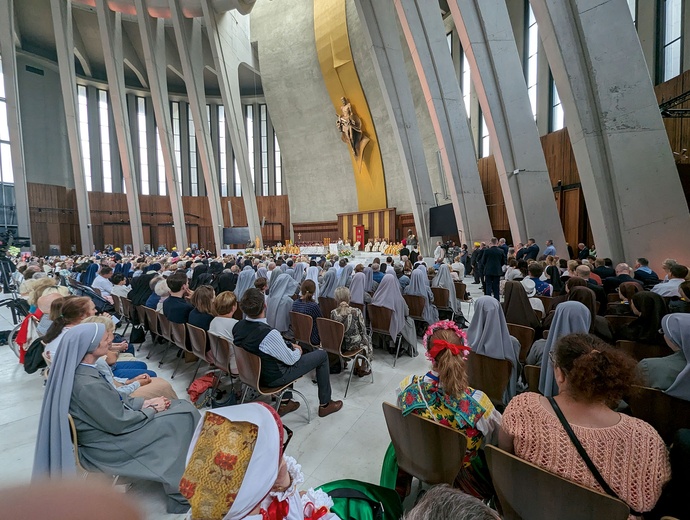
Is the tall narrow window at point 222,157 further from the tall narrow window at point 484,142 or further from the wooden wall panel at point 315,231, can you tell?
the tall narrow window at point 484,142

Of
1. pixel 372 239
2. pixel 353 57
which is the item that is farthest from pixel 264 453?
pixel 353 57

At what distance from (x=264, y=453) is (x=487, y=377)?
2.53 m

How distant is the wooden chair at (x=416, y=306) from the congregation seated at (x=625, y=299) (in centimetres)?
242

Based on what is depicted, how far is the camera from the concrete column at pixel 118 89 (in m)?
16.6

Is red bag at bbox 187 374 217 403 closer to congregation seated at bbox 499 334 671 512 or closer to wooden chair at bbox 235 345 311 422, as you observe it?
wooden chair at bbox 235 345 311 422

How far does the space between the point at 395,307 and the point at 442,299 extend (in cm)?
180

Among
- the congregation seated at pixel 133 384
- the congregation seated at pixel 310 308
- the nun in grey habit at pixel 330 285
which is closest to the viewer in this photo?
the congregation seated at pixel 133 384

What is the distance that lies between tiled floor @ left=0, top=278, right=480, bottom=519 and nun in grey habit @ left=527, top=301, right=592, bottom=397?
1.39 metres

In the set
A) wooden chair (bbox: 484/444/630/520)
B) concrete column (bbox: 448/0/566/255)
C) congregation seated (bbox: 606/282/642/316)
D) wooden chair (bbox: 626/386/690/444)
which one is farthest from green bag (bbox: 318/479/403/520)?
concrete column (bbox: 448/0/566/255)

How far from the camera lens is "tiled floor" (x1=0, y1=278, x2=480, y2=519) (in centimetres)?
242

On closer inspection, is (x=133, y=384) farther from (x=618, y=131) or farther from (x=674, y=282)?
(x=618, y=131)

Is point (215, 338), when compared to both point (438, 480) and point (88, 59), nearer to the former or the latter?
point (438, 480)

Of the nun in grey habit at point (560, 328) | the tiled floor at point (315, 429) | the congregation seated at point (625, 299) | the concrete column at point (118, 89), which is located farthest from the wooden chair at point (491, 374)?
the concrete column at point (118, 89)

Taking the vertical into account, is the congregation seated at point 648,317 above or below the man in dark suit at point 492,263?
below
